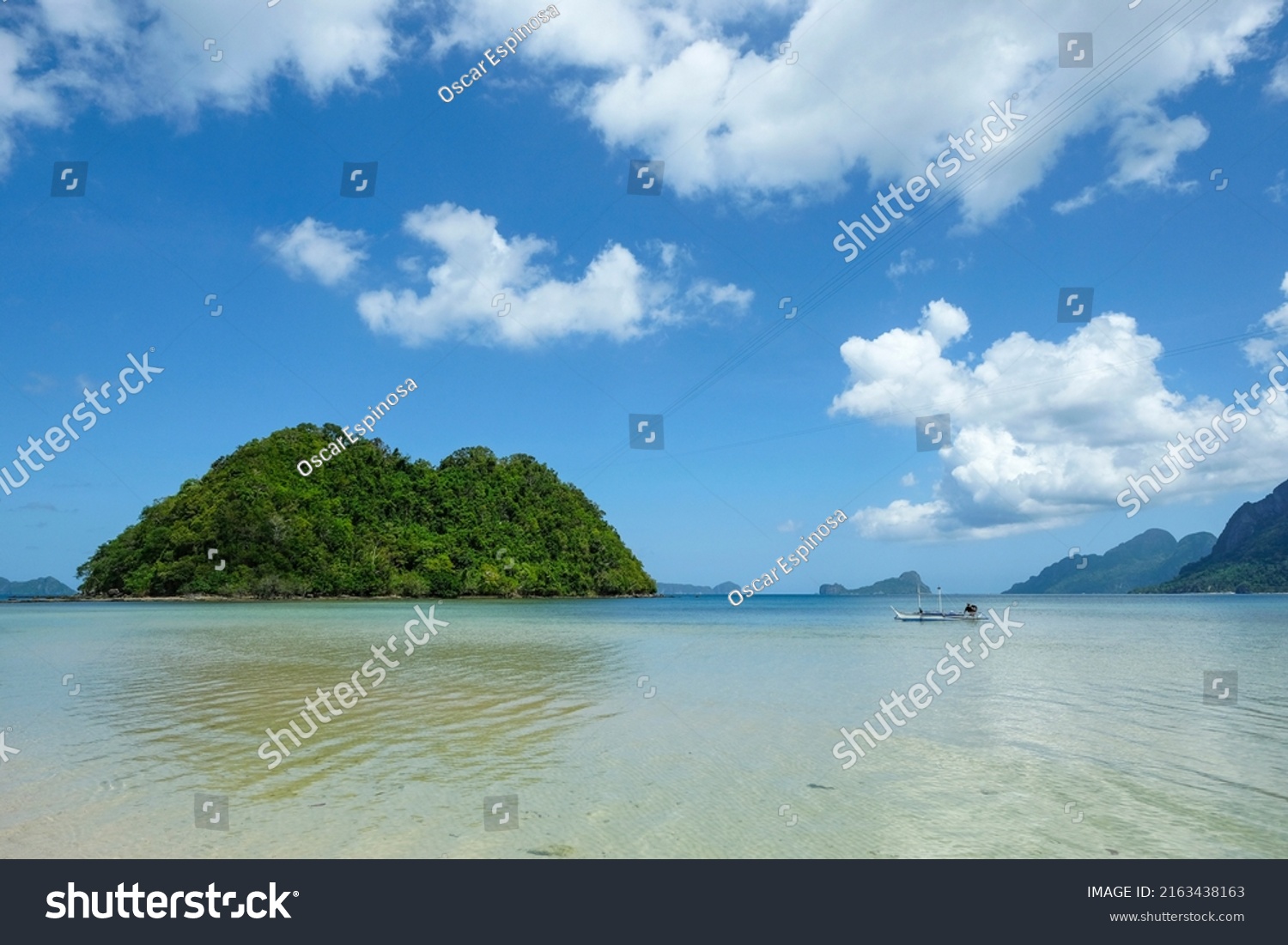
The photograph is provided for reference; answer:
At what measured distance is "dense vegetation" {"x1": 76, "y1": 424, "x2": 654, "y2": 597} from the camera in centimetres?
10488

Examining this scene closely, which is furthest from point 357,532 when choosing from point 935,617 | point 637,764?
point 637,764

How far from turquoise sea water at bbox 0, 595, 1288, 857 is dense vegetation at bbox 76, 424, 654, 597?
90020mm

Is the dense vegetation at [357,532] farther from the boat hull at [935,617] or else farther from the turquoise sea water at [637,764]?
the turquoise sea water at [637,764]

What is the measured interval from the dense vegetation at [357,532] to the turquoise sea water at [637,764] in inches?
3544

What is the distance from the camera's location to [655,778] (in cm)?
982

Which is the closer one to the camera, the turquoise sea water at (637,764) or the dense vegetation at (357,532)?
the turquoise sea water at (637,764)

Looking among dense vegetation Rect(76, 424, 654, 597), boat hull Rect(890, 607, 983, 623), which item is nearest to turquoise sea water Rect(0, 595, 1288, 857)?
boat hull Rect(890, 607, 983, 623)

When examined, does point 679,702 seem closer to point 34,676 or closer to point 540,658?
point 540,658

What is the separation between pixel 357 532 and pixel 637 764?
117169 mm

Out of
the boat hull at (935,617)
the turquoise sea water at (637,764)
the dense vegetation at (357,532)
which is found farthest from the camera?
the dense vegetation at (357,532)

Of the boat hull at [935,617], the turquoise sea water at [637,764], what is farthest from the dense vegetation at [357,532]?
the turquoise sea water at [637,764]

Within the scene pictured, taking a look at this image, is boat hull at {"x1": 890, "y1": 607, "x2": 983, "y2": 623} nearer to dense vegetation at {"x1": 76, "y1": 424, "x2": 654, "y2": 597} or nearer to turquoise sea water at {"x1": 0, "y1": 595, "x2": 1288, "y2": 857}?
turquoise sea water at {"x1": 0, "y1": 595, "x2": 1288, "y2": 857}

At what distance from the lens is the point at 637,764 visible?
1059cm

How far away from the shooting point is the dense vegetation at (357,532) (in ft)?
344
